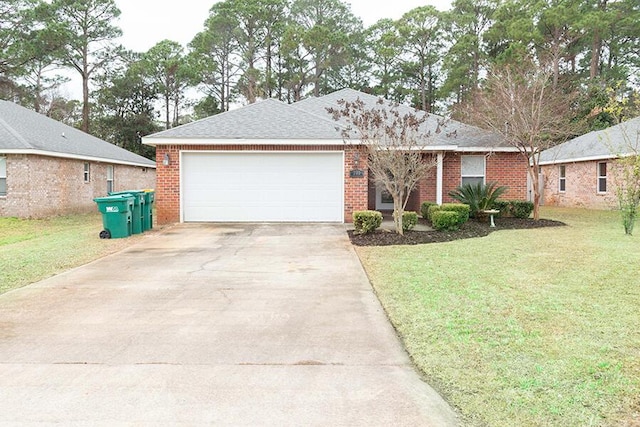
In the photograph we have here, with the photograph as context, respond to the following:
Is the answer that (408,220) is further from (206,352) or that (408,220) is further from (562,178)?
(562,178)

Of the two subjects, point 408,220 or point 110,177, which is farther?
point 110,177

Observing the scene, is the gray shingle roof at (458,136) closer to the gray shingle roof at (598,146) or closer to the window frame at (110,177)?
the gray shingle roof at (598,146)

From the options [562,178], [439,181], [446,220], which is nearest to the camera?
[446,220]

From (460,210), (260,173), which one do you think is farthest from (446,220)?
(260,173)

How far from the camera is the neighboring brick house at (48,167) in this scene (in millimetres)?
15859

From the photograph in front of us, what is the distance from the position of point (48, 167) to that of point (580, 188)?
22.6 meters

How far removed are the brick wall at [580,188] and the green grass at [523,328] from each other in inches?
480

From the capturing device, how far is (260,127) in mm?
14305

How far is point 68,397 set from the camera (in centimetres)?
322

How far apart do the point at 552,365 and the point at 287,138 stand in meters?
10.9

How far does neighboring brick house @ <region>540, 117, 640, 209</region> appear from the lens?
18.7 m

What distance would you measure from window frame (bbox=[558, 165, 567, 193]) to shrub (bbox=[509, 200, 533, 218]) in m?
10.6

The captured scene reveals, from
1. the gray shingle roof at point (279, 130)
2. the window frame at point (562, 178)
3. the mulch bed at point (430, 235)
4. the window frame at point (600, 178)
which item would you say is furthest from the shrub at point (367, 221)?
the window frame at point (562, 178)

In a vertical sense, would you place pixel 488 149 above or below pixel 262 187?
above
